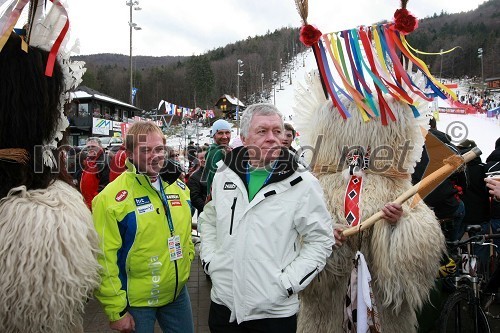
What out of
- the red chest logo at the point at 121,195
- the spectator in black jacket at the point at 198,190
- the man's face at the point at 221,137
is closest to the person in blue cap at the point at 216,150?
the man's face at the point at 221,137

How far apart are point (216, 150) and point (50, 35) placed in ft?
8.77

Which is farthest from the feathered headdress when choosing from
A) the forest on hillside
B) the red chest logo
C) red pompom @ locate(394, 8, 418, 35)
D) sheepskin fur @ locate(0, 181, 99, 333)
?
the forest on hillside

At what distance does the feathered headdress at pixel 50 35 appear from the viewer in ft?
5.89

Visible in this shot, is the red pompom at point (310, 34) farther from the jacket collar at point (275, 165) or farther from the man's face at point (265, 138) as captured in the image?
the jacket collar at point (275, 165)

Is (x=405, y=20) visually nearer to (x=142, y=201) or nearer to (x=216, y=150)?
(x=142, y=201)

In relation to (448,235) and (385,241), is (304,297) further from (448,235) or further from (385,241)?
(448,235)

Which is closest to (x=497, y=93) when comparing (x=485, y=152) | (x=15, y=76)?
(x=485, y=152)

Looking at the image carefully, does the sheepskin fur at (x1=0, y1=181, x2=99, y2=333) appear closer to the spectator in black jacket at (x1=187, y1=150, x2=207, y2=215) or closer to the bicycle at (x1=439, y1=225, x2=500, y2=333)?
the bicycle at (x1=439, y1=225, x2=500, y2=333)

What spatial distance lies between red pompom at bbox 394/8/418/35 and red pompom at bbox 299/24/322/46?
50 cm

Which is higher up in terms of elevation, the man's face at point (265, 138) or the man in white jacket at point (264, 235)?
the man's face at point (265, 138)

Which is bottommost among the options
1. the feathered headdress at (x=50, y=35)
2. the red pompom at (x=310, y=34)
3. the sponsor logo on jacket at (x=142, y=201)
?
the sponsor logo on jacket at (x=142, y=201)

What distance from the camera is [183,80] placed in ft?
262

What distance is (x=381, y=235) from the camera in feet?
8.40

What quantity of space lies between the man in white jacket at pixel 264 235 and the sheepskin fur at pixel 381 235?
Answer: 27.1 inches
